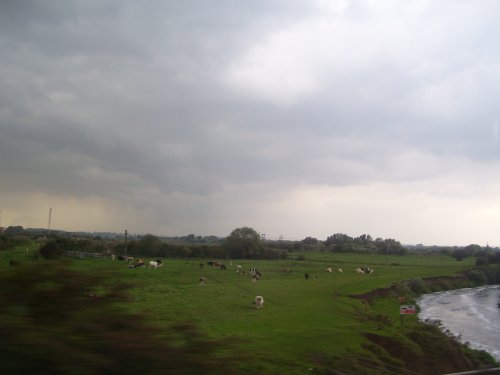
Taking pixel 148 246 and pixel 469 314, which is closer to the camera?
pixel 469 314

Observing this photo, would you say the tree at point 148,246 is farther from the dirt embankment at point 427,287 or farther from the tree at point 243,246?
the dirt embankment at point 427,287

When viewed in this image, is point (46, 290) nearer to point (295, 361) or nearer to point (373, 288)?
point (295, 361)

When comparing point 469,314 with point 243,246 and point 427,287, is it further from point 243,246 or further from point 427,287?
point 243,246

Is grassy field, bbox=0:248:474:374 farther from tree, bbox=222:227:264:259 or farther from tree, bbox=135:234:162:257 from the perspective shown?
tree, bbox=222:227:264:259

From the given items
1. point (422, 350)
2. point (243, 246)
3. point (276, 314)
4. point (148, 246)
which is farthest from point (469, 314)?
point (148, 246)

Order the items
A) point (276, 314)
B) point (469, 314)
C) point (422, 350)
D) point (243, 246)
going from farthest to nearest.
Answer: point (243, 246)
point (469, 314)
point (276, 314)
point (422, 350)

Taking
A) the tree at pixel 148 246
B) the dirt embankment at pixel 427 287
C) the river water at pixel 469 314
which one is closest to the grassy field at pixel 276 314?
the dirt embankment at pixel 427 287

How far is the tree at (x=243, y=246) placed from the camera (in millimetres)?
97750

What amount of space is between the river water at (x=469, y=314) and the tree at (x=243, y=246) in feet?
144

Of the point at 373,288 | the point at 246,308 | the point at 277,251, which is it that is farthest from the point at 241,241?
the point at 246,308

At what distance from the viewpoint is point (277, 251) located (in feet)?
328

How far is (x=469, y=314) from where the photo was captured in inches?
1810

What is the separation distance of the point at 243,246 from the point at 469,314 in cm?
5771

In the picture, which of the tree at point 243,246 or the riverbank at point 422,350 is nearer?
the riverbank at point 422,350
